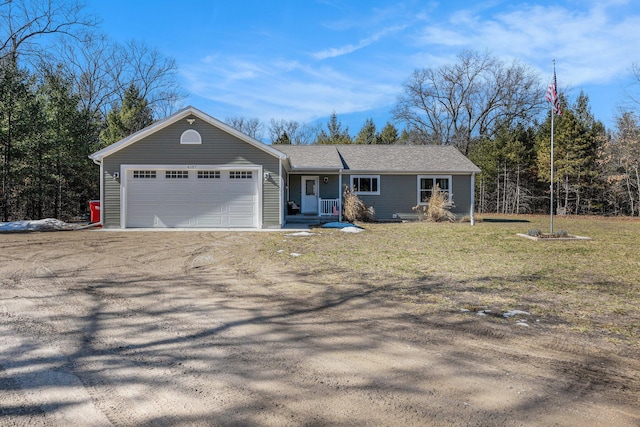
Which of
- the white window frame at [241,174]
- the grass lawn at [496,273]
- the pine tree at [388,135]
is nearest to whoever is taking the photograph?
the grass lawn at [496,273]

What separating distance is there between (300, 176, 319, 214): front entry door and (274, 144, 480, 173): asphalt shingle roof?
864 millimetres

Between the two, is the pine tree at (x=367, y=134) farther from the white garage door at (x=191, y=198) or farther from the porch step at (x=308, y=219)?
the white garage door at (x=191, y=198)

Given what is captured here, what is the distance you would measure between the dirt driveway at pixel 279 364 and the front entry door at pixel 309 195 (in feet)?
44.3

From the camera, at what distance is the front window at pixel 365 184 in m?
19.0

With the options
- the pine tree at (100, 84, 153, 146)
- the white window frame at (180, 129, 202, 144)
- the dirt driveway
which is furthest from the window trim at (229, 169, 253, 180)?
the pine tree at (100, 84, 153, 146)

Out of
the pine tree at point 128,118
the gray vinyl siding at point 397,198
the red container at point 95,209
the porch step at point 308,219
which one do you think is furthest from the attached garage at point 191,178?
the pine tree at point 128,118

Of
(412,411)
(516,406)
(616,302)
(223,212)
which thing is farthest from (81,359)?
(223,212)

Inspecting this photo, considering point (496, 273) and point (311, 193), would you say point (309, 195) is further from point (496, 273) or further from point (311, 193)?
point (496, 273)

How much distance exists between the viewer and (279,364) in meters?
3.12

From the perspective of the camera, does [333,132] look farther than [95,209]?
Yes

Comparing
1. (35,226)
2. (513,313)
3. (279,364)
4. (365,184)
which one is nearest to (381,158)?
(365,184)

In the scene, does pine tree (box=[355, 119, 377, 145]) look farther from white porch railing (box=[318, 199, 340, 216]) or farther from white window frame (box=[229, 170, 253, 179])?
white window frame (box=[229, 170, 253, 179])

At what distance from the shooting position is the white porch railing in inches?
727

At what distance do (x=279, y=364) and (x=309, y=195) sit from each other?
1629cm
